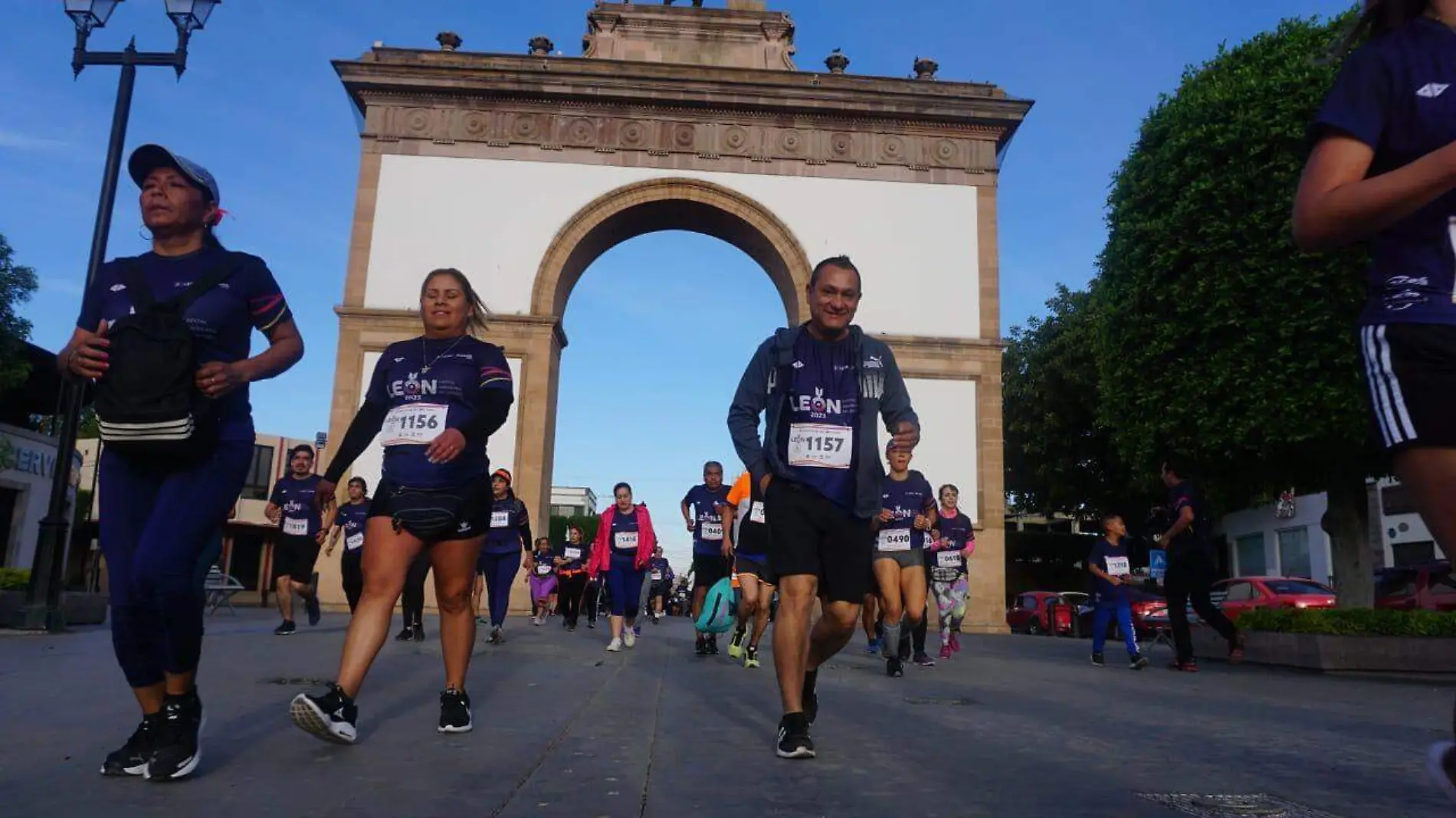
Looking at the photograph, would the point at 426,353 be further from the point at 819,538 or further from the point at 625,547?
the point at 625,547

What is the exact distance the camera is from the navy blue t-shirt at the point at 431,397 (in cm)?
437

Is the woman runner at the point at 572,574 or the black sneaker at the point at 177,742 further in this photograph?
the woman runner at the point at 572,574

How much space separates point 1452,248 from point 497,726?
13.3ft

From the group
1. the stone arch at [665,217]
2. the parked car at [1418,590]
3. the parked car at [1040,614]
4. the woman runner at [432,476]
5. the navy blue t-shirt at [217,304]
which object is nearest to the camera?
the navy blue t-shirt at [217,304]

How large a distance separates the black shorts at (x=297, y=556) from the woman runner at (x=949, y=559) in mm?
7159

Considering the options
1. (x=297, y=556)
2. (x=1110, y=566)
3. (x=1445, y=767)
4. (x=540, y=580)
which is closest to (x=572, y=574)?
(x=540, y=580)

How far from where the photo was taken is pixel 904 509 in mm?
9711

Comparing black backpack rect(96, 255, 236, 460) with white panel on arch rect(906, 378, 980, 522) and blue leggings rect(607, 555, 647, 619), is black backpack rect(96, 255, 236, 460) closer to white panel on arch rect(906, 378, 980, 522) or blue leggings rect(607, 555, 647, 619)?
blue leggings rect(607, 555, 647, 619)

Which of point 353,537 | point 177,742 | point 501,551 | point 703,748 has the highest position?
point 353,537

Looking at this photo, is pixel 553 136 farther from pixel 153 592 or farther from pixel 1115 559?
pixel 153 592

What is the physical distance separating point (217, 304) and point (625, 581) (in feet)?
28.8

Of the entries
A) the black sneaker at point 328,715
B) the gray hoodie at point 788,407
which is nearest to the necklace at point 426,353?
the gray hoodie at point 788,407

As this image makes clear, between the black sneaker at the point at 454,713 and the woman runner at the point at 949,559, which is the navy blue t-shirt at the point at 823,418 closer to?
the black sneaker at the point at 454,713

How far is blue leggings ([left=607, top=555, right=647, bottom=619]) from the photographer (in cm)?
1204
